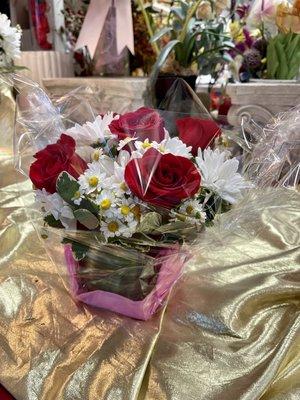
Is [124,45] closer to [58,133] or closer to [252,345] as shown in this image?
[58,133]

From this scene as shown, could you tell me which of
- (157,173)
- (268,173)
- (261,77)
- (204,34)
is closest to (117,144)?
(157,173)

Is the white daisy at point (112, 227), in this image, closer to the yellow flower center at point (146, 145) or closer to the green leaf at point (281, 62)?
the yellow flower center at point (146, 145)

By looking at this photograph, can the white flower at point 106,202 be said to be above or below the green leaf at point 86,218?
above

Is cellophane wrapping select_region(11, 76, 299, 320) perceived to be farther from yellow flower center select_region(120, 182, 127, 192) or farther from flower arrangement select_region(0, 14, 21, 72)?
flower arrangement select_region(0, 14, 21, 72)

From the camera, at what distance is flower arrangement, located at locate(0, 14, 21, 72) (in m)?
1.17

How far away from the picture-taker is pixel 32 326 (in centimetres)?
63

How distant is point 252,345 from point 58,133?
425 mm

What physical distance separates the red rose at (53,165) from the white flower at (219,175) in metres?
0.16

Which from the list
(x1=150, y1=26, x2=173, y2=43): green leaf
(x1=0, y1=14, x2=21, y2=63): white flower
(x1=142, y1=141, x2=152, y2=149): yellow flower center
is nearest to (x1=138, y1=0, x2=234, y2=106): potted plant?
(x1=150, y1=26, x2=173, y2=43): green leaf

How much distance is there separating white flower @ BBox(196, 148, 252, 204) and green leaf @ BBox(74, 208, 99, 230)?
14 centimetres

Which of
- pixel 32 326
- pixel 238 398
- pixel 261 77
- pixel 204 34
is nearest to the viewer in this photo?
pixel 238 398

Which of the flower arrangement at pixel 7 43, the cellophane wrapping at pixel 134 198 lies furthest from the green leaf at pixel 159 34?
the cellophane wrapping at pixel 134 198

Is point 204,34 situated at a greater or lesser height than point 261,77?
greater

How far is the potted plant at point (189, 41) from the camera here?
1.27 meters
